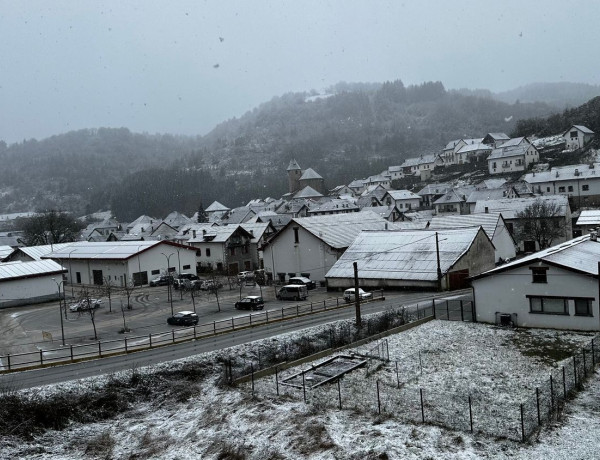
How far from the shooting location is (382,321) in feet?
93.2

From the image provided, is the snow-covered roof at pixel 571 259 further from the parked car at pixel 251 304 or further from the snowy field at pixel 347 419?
the parked car at pixel 251 304

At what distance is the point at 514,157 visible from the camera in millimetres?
99000

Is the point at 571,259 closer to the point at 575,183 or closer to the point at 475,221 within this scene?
the point at 475,221

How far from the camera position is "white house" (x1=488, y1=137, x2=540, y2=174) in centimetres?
9781

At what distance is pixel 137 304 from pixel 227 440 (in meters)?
26.5

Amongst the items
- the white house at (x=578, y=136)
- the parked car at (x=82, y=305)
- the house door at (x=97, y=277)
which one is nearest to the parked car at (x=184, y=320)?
the parked car at (x=82, y=305)

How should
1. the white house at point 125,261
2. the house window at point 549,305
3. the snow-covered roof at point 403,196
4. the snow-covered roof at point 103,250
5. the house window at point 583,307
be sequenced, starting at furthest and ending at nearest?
the snow-covered roof at point 403,196 < the snow-covered roof at point 103,250 < the white house at point 125,261 < the house window at point 549,305 < the house window at point 583,307

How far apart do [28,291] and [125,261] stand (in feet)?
29.7

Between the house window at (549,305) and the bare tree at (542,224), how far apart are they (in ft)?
104

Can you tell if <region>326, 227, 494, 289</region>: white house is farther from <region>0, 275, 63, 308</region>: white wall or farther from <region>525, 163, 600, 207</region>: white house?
<region>525, 163, 600, 207</region>: white house

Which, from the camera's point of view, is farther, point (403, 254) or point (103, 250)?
point (103, 250)

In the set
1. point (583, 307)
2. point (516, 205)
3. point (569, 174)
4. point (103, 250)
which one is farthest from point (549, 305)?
point (569, 174)

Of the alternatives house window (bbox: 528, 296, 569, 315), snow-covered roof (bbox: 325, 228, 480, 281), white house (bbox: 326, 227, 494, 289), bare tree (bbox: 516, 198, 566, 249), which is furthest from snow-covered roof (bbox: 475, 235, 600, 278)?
bare tree (bbox: 516, 198, 566, 249)

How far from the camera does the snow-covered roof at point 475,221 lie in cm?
4881
